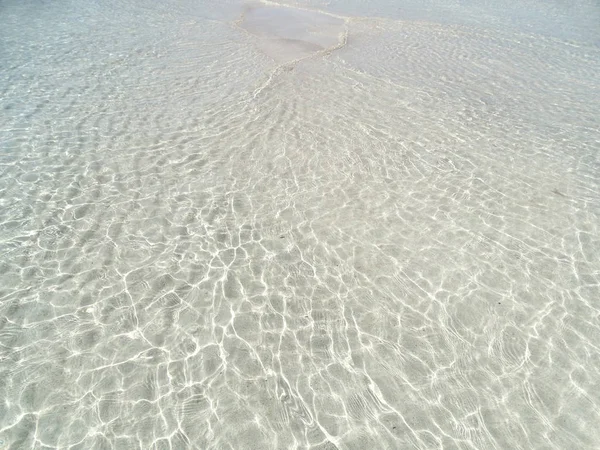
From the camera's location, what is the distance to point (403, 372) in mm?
6668

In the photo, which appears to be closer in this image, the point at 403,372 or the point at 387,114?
the point at 403,372

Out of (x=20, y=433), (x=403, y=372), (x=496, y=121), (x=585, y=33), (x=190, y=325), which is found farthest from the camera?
(x=585, y=33)

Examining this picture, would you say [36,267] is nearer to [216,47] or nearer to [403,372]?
[403,372]

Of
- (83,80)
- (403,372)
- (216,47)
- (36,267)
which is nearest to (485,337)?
(403,372)

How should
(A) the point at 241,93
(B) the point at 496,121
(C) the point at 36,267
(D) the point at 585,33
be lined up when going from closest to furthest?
1. (C) the point at 36,267
2. (B) the point at 496,121
3. (A) the point at 241,93
4. (D) the point at 585,33

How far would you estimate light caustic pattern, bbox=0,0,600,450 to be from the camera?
6074mm

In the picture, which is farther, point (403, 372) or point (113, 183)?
point (113, 183)

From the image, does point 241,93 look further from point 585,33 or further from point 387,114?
point 585,33

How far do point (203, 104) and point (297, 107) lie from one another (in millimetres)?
3251

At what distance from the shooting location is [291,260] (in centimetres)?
855

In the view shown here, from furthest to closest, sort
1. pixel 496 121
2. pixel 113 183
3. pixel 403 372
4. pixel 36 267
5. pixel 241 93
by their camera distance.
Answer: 1. pixel 241 93
2. pixel 496 121
3. pixel 113 183
4. pixel 36 267
5. pixel 403 372

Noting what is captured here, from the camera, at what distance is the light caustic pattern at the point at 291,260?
607cm

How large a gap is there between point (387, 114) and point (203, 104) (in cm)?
636

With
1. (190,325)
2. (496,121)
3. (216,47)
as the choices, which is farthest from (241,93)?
(190,325)
